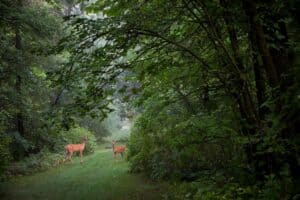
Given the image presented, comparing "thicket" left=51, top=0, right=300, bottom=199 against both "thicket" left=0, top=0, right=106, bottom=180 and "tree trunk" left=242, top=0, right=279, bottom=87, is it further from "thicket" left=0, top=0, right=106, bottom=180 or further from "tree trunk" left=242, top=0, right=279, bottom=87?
"thicket" left=0, top=0, right=106, bottom=180

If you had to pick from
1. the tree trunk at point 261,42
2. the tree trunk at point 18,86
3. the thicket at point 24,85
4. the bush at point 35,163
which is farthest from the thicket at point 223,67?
the bush at point 35,163

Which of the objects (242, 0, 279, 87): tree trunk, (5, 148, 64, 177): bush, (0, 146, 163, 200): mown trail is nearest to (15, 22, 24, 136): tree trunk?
(5, 148, 64, 177): bush

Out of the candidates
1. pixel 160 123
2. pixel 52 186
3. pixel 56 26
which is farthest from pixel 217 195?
pixel 56 26

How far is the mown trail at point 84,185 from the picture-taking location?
9224 mm

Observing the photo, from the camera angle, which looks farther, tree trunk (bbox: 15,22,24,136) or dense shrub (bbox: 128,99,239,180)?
tree trunk (bbox: 15,22,24,136)

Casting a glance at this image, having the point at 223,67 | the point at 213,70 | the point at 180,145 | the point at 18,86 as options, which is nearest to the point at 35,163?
the point at 18,86

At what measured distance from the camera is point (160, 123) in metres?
10.1

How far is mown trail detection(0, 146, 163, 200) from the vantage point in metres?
9.22

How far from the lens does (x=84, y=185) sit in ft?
36.1

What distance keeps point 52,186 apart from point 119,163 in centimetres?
479

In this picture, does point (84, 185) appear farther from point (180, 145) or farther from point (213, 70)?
point (213, 70)

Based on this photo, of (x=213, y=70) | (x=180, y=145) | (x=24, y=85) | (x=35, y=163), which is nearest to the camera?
(x=213, y=70)

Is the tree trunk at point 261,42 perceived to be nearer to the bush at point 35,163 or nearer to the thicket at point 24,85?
the thicket at point 24,85

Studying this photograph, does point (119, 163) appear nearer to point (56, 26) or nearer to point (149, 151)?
point (149, 151)
